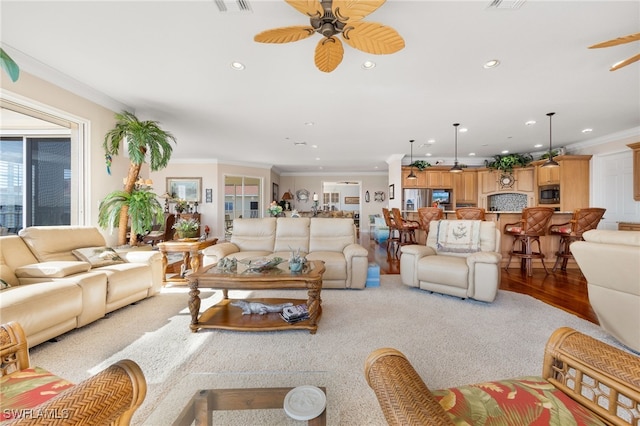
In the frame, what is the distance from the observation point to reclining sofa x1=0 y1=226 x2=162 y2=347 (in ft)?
5.92

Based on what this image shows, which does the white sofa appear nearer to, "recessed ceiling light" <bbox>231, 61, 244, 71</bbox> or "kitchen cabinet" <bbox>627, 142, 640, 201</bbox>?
"recessed ceiling light" <bbox>231, 61, 244, 71</bbox>

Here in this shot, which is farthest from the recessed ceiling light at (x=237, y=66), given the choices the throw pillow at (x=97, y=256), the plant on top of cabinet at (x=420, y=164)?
the plant on top of cabinet at (x=420, y=164)

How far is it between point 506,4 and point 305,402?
2817 millimetres

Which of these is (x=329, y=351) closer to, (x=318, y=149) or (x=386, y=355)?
(x=386, y=355)

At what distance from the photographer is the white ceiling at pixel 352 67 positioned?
6.38ft

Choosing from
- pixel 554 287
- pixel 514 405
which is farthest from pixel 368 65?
pixel 554 287

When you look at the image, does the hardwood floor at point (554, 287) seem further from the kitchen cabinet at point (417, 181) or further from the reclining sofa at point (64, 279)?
the reclining sofa at point (64, 279)

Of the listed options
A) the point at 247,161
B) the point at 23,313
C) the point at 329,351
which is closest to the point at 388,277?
the point at 329,351

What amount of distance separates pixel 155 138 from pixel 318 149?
395 cm

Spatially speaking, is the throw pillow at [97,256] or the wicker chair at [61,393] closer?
the wicker chair at [61,393]

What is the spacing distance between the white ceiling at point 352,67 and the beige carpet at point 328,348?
8.50 feet

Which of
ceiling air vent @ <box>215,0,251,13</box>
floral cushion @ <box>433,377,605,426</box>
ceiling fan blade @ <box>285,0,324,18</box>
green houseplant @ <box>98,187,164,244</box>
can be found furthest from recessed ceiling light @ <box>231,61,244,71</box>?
floral cushion @ <box>433,377,605,426</box>

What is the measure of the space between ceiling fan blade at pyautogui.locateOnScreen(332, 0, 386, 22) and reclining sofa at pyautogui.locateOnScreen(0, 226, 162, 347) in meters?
2.95

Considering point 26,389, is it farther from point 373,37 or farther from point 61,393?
point 373,37
